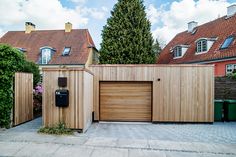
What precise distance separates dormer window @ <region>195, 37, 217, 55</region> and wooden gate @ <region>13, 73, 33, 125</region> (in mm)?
15482

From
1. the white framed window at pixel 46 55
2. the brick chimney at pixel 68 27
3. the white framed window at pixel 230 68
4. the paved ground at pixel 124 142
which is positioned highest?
the brick chimney at pixel 68 27

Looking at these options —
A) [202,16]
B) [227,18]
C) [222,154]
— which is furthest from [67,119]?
[202,16]

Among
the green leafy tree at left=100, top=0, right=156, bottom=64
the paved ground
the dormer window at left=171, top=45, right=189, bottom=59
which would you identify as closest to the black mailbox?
the paved ground

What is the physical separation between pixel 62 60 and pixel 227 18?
16386 mm

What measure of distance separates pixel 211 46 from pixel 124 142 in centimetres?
1593

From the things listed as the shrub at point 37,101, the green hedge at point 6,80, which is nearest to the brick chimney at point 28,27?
the shrub at point 37,101

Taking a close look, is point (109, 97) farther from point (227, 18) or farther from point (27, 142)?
point (227, 18)

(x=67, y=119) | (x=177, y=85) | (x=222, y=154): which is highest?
(x=177, y=85)

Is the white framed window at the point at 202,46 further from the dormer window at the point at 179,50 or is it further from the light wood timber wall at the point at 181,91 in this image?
the light wood timber wall at the point at 181,91

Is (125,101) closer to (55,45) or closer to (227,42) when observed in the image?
(227,42)

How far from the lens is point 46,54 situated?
2395cm

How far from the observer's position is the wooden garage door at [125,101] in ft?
34.0

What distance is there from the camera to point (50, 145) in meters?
6.25

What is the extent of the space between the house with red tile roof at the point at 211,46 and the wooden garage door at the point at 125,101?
977cm
